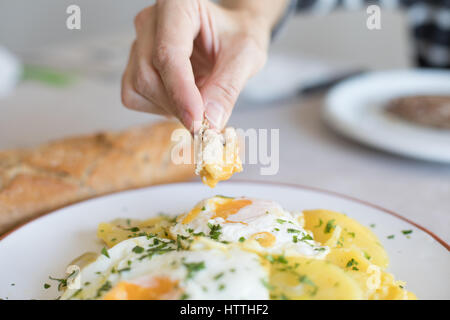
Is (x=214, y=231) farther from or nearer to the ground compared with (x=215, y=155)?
nearer to the ground

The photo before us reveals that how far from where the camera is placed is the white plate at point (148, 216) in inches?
55.1

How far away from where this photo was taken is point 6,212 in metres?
1.81

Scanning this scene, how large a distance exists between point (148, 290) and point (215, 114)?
25.7 inches

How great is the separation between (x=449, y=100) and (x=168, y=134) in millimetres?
1737

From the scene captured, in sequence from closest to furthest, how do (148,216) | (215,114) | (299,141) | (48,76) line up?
(215,114) < (148,216) < (299,141) < (48,76)

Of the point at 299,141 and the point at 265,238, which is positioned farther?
the point at 299,141

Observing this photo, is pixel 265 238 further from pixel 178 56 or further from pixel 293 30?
pixel 293 30

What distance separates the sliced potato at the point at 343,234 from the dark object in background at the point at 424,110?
1317mm

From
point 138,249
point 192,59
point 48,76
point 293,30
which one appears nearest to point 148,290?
point 138,249

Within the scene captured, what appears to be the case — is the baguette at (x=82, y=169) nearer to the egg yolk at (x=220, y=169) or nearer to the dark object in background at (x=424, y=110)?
the egg yolk at (x=220, y=169)

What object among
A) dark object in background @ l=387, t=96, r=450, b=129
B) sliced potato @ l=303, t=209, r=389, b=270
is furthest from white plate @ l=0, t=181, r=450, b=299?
dark object in background @ l=387, t=96, r=450, b=129

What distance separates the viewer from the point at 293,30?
737cm

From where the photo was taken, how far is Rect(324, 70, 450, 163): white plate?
2.46 m
